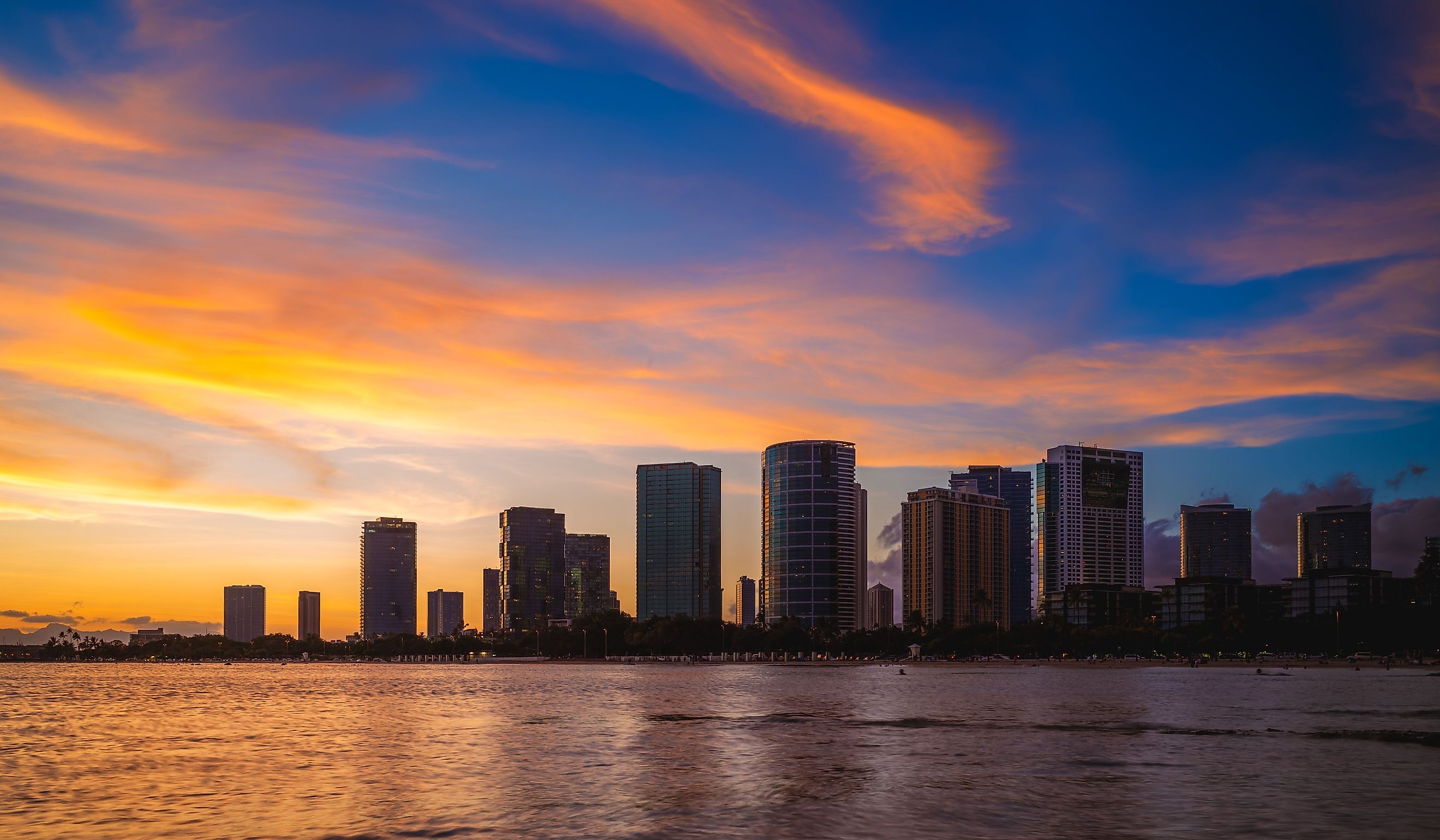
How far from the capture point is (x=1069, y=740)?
75.4m

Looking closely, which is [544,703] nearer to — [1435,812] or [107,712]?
[107,712]

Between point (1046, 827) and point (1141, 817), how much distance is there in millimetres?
4734

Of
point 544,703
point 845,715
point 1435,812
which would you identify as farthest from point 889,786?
point 544,703

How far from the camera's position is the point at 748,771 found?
6147cm

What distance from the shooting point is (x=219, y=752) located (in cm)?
7631

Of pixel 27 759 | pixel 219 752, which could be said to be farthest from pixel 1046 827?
pixel 27 759

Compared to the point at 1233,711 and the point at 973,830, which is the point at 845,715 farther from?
the point at 973,830

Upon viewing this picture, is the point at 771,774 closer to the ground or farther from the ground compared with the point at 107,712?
farther from the ground

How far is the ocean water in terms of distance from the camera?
44.5 meters

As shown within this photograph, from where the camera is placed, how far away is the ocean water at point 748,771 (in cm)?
4453

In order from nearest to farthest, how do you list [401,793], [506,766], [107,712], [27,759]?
[401,793]
[506,766]
[27,759]
[107,712]

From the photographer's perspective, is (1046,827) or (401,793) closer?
(1046,827)

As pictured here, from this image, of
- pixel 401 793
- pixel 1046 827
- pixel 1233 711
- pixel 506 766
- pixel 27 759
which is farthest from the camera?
pixel 1233 711

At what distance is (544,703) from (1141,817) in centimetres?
10134
